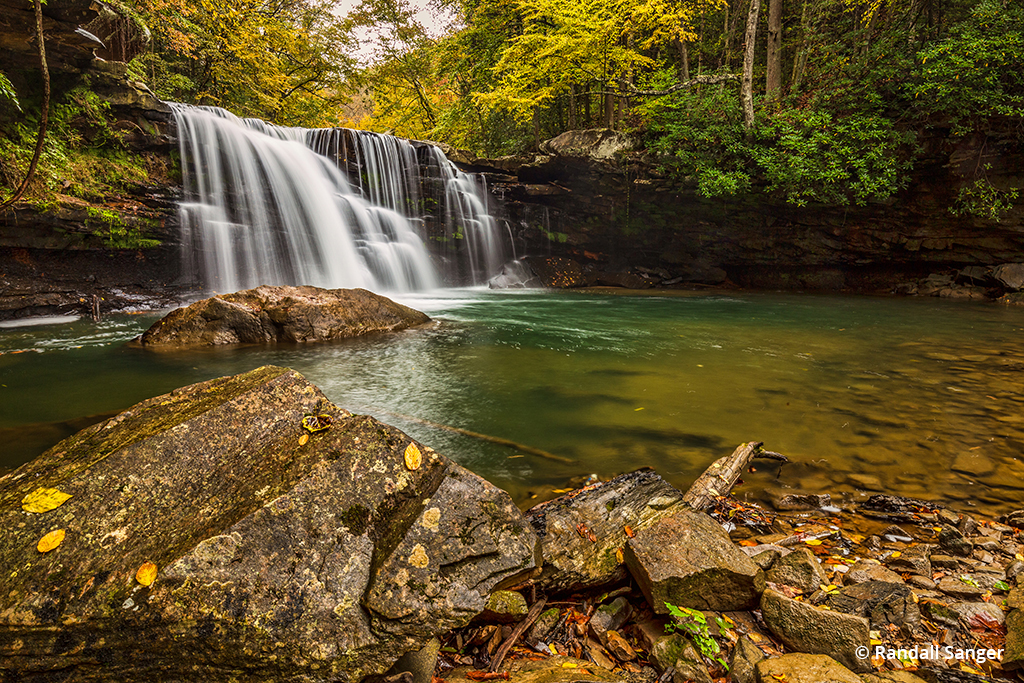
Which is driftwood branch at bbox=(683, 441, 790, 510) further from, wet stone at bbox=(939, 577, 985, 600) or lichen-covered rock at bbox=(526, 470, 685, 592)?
wet stone at bbox=(939, 577, 985, 600)

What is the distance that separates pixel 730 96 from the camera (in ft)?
48.0

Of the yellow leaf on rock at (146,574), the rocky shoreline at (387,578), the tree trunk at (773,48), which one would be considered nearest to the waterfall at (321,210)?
the tree trunk at (773,48)

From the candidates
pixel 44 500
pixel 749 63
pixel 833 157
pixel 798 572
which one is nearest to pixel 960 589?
pixel 798 572

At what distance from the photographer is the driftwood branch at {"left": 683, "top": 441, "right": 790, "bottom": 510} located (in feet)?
9.03

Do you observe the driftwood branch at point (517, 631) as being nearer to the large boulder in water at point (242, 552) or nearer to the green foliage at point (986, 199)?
the large boulder in water at point (242, 552)

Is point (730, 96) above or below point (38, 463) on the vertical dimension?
above

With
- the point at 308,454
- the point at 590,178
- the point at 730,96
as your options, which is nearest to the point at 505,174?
the point at 590,178

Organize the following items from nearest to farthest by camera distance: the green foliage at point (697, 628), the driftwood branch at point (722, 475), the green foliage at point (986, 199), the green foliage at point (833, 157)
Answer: the green foliage at point (697, 628)
the driftwood branch at point (722, 475)
the green foliage at point (986, 199)
the green foliage at point (833, 157)

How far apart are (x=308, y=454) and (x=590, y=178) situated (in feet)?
52.3

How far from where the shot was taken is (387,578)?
1.44m

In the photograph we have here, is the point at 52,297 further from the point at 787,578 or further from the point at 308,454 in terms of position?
the point at 787,578

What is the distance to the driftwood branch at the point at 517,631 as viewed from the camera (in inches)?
62.7

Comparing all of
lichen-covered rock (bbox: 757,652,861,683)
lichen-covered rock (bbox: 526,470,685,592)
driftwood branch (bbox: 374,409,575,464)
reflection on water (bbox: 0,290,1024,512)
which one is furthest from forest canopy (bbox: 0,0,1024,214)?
lichen-covered rock (bbox: 757,652,861,683)

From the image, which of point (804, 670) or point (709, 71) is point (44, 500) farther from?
point (709, 71)
